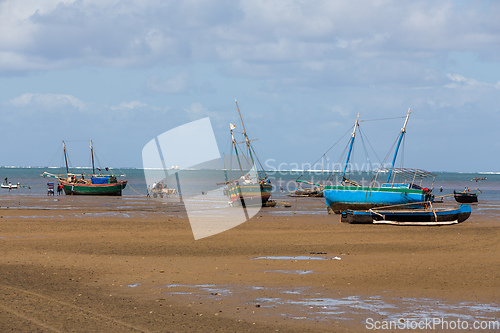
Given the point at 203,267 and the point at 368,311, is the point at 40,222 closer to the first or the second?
the point at 203,267

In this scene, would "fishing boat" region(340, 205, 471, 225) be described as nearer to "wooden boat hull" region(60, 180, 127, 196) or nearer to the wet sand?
the wet sand

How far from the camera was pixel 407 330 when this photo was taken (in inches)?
434

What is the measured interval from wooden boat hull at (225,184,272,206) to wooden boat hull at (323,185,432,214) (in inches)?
345

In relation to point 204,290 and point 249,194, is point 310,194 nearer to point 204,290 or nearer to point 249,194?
point 249,194

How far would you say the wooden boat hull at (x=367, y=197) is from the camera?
4631 centimetres

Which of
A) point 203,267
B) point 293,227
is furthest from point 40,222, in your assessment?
point 203,267

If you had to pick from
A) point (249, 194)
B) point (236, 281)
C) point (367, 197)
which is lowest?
point (236, 281)

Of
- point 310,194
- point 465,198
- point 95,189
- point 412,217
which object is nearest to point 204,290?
point 412,217

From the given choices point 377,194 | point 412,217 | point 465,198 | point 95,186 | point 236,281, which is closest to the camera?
point 236,281

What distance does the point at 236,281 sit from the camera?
15.8 metres

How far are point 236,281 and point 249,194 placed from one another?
40.3 meters

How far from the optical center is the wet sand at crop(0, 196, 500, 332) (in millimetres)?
11797

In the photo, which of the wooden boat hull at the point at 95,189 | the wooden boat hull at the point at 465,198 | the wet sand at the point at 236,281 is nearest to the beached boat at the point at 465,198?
the wooden boat hull at the point at 465,198

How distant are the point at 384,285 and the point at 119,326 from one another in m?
7.09
